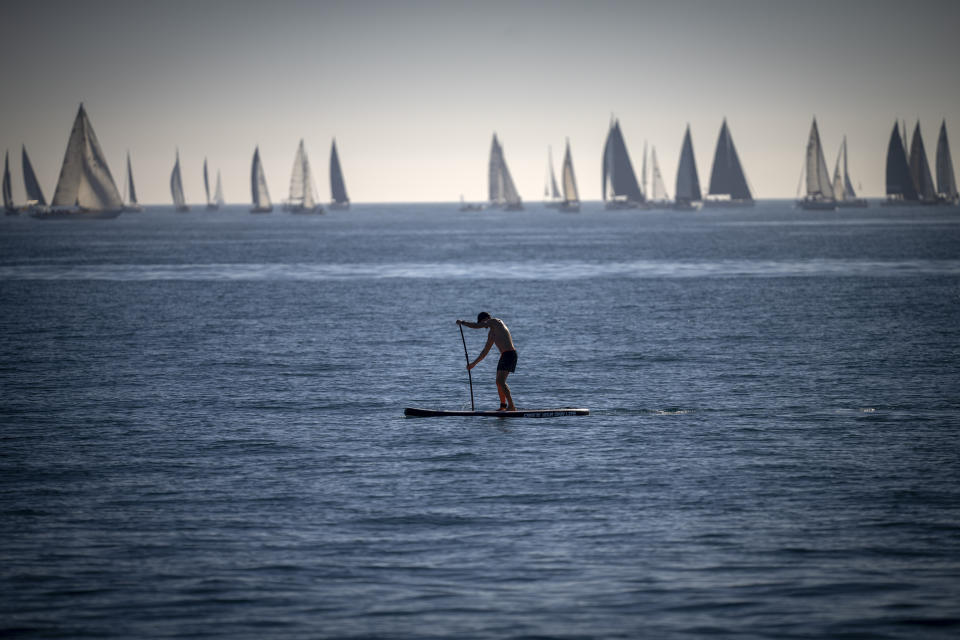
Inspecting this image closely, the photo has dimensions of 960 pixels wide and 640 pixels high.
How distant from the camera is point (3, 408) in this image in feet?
89.1

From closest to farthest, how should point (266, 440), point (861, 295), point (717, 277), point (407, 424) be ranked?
point (266, 440), point (407, 424), point (861, 295), point (717, 277)

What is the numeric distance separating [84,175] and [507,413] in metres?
159

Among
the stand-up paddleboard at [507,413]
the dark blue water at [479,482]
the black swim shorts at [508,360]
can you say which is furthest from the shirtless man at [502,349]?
the dark blue water at [479,482]

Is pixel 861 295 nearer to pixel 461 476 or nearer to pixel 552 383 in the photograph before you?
pixel 552 383

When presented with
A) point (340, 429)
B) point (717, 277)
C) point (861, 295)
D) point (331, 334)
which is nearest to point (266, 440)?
point (340, 429)

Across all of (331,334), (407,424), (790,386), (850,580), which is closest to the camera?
(850,580)

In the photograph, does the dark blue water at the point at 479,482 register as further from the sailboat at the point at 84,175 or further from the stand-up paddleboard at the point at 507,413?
the sailboat at the point at 84,175

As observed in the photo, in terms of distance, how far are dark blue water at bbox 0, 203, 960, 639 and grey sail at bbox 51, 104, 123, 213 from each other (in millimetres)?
124024

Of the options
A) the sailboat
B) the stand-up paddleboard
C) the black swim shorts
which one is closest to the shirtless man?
the black swim shorts

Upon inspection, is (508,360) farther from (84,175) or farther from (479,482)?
(84,175)

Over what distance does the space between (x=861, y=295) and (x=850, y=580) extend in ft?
164

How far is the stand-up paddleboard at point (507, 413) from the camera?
2472 centimetres

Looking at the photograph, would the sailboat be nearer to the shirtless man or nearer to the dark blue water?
the dark blue water

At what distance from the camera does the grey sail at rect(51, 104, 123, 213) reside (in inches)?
6457
